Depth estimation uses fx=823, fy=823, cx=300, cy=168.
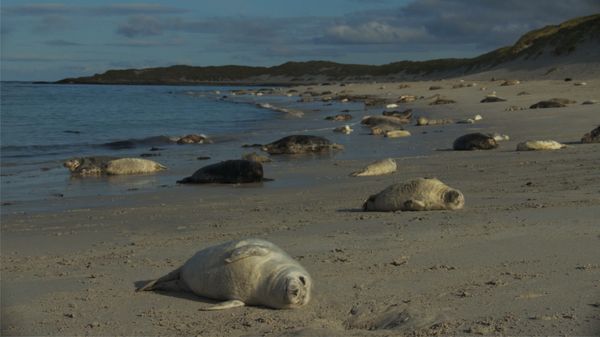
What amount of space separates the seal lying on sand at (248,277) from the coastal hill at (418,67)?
44.8 m

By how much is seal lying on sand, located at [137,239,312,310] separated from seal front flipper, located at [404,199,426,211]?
316 cm

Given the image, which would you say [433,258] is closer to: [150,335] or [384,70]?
[150,335]

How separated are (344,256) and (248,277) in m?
1.38

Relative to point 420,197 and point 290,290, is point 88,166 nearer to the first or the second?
point 420,197

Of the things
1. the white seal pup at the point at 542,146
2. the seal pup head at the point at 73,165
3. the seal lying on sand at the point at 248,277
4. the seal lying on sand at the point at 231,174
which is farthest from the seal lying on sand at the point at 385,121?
the seal lying on sand at the point at 248,277

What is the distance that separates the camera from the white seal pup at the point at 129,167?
13562 millimetres

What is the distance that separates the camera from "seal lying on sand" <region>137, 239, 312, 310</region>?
15.2 feet

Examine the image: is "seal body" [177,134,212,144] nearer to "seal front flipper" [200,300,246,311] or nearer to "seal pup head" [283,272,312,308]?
"seal front flipper" [200,300,246,311]

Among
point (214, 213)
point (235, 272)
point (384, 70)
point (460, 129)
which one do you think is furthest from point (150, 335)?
point (384, 70)

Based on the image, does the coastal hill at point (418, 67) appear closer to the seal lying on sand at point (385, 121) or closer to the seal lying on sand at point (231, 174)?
the seal lying on sand at point (385, 121)

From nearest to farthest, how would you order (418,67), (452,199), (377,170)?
(452,199), (377,170), (418,67)

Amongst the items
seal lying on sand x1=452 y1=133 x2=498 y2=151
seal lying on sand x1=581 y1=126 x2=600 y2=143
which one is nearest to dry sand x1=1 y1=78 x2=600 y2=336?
seal lying on sand x1=581 y1=126 x2=600 y2=143

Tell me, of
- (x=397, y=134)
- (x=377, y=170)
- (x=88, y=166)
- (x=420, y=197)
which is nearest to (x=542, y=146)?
(x=377, y=170)

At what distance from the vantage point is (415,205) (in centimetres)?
792
